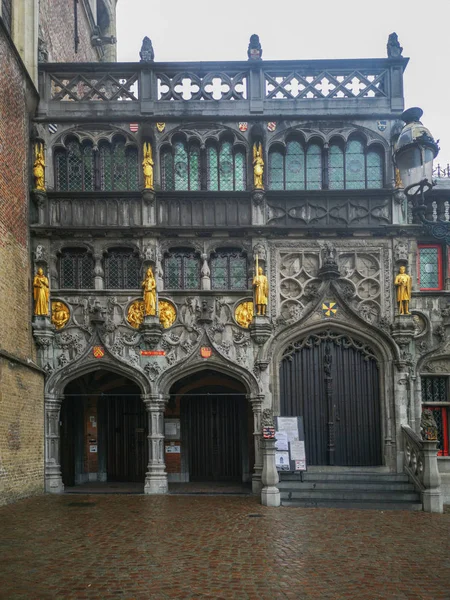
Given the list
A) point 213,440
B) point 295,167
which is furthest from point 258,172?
point 213,440

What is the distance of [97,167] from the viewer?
20047mm

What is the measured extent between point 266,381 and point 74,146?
8874 millimetres

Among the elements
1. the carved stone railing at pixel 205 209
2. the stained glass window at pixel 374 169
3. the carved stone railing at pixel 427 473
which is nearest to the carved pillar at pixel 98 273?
the carved stone railing at pixel 205 209

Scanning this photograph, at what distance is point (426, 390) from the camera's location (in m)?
19.5

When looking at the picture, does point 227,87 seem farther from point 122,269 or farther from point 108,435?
point 108,435

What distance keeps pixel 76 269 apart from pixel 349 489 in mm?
9694

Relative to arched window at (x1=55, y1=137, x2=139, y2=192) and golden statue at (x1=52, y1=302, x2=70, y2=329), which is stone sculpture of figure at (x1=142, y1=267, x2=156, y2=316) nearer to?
golden statue at (x1=52, y1=302, x2=70, y2=329)

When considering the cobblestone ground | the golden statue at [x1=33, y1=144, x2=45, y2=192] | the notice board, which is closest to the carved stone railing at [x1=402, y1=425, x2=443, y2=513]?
the cobblestone ground

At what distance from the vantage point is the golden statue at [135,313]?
63.6ft

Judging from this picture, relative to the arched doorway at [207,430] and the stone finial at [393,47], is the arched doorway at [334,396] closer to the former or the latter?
the arched doorway at [207,430]

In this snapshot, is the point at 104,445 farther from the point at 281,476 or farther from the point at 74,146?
the point at 74,146

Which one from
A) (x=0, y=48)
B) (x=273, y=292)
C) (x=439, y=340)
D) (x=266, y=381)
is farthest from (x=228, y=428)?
(x=0, y=48)

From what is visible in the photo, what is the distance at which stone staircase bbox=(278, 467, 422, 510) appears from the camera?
54.1 ft

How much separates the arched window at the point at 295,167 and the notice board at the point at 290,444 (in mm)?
6817
